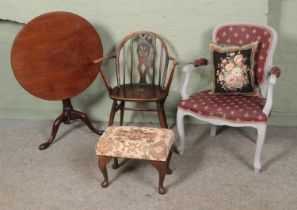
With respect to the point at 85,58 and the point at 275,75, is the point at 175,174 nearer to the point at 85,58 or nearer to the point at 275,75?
the point at 275,75

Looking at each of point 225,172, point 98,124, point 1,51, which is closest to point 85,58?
point 98,124

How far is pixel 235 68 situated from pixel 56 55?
1276 mm

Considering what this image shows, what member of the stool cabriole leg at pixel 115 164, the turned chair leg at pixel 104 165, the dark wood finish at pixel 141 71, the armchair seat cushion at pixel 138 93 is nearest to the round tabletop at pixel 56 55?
the dark wood finish at pixel 141 71

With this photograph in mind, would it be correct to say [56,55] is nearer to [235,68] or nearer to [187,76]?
[187,76]

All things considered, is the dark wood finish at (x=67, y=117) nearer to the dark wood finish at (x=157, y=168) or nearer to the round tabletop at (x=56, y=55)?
the round tabletop at (x=56, y=55)

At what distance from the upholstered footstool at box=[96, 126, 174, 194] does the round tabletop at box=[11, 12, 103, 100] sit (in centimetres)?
68

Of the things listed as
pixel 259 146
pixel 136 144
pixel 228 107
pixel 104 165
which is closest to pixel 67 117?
pixel 104 165

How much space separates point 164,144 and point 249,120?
0.57m

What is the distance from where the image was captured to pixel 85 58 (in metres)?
2.73

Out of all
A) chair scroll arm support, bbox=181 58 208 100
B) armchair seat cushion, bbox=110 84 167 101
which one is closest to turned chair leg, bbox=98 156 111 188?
armchair seat cushion, bbox=110 84 167 101

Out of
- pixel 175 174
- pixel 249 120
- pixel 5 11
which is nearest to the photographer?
pixel 249 120

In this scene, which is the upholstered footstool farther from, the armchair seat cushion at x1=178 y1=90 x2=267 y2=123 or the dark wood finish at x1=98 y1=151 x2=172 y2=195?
Answer: the armchair seat cushion at x1=178 y1=90 x2=267 y2=123

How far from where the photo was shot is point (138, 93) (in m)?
2.65

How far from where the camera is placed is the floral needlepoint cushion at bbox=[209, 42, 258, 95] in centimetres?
247
